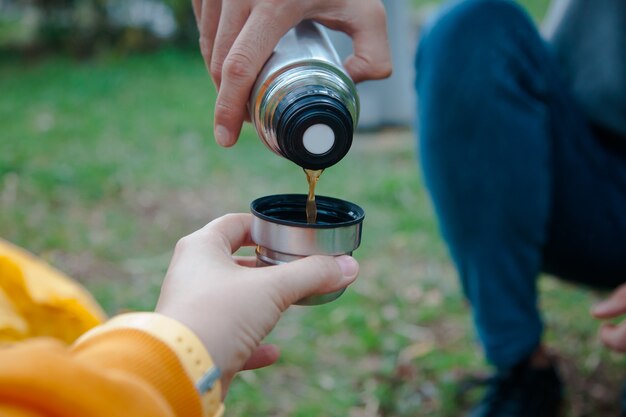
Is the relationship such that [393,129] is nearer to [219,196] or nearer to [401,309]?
[219,196]

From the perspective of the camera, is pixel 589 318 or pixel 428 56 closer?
pixel 428 56

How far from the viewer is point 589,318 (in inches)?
67.8

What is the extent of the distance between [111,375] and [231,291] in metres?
0.15

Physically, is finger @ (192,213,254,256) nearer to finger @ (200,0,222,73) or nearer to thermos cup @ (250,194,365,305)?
thermos cup @ (250,194,365,305)

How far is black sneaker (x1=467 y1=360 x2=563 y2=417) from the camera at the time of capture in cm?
133

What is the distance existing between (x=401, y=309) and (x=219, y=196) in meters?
A: 0.89

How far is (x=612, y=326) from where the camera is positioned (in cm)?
114

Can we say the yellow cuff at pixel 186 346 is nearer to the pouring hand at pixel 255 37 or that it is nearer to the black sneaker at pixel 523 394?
the pouring hand at pixel 255 37

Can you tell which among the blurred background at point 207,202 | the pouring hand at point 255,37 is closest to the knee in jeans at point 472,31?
the pouring hand at point 255,37

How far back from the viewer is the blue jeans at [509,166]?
47.1 inches

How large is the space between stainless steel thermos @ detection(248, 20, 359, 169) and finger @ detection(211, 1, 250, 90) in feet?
0.27

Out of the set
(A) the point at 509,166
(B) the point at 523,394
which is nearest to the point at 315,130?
(A) the point at 509,166

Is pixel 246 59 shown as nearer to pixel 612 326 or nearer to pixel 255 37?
pixel 255 37

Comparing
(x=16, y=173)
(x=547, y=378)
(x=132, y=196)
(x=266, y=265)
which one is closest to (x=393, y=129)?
(x=132, y=196)
